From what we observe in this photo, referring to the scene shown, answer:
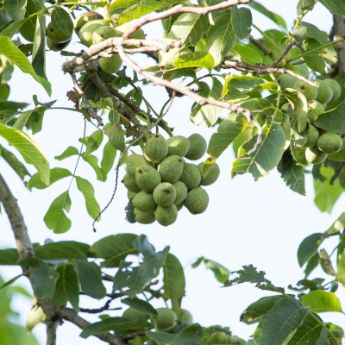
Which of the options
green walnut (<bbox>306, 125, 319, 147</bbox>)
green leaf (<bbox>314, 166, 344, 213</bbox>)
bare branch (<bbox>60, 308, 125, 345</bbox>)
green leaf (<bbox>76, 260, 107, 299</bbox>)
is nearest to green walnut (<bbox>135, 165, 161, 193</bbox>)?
green walnut (<bbox>306, 125, 319, 147</bbox>)

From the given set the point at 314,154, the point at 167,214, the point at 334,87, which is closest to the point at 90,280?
the point at 167,214

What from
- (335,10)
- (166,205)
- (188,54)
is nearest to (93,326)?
(166,205)

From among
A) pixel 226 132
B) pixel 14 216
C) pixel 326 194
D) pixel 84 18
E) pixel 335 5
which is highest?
pixel 326 194

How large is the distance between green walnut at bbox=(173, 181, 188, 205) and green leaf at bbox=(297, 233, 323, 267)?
A: 0.83 metres

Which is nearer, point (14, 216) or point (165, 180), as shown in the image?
point (165, 180)

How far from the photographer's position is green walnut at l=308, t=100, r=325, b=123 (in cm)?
190

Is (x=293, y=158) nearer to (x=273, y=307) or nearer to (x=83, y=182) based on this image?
(x=273, y=307)

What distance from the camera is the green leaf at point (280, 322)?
1.88 m

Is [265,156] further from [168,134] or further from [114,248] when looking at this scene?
[114,248]

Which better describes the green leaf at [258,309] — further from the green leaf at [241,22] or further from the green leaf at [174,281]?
the green leaf at [241,22]

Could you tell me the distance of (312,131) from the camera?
1.89m

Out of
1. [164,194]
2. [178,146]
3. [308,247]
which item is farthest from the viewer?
[308,247]

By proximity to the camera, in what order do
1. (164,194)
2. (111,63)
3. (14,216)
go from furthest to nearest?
(14,216) → (111,63) → (164,194)

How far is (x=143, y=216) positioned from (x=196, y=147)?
22cm
